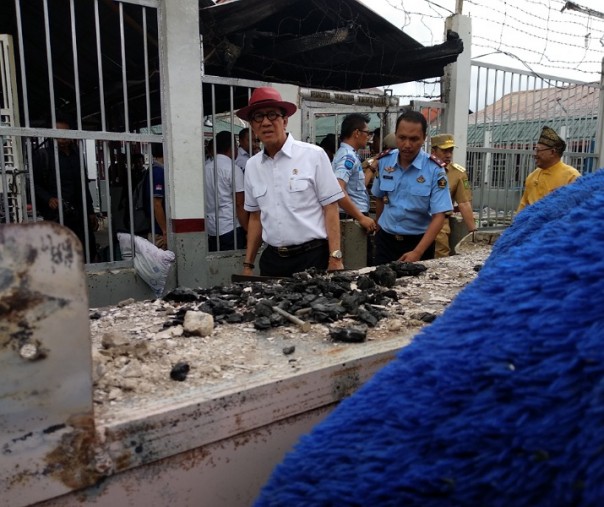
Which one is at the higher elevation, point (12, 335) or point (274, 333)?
point (12, 335)

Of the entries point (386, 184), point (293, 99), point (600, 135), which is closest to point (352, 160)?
point (293, 99)

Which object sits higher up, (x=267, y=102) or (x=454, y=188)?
(x=267, y=102)

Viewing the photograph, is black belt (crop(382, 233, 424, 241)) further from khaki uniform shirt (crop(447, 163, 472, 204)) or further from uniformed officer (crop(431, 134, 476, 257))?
khaki uniform shirt (crop(447, 163, 472, 204))

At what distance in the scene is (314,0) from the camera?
Result: 216 inches

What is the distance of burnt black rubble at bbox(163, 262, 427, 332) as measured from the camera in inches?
65.5

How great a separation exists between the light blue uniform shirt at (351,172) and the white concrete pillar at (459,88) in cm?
271

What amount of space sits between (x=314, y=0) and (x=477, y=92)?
10.5ft

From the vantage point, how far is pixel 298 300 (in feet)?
6.07

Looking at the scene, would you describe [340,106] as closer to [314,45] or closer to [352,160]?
[314,45]

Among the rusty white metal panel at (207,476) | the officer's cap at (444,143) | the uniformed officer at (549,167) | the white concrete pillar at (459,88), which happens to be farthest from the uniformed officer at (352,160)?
the rusty white metal panel at (207,476)

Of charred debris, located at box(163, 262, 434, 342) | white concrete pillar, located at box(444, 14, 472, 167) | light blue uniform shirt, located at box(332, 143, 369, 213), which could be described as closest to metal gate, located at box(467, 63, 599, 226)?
white concrete pillar, located at box(444, 14, 472, 167)

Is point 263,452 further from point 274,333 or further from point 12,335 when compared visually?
point 12,335

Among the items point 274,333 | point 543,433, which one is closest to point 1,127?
point 274,333

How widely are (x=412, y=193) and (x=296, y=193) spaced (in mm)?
1019
